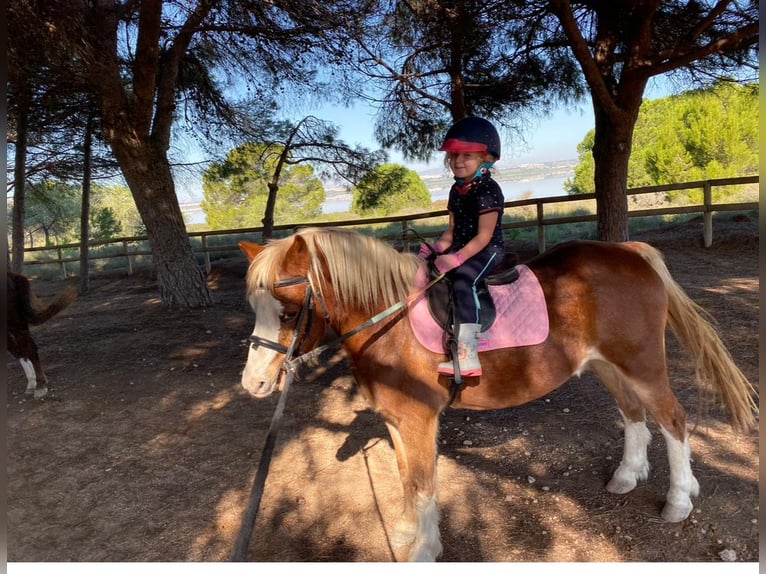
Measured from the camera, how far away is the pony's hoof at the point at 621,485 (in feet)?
8.59

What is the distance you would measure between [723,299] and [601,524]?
4688 millimetres

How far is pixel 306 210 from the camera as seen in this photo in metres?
34.0

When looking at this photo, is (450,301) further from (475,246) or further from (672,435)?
(672,435)

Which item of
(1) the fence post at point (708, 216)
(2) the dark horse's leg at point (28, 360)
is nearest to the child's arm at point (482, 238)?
(2) the dark horse's leg at point (28, 360)

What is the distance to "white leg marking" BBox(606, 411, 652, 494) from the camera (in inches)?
104

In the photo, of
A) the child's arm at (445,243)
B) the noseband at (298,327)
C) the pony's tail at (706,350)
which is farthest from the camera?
the pony's tail at (706,350)

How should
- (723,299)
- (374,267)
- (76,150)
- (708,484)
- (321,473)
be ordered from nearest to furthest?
(374,267), (708,484), (321,473), (723,299), (76,150)

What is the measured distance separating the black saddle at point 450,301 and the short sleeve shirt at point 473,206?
0.54 feet

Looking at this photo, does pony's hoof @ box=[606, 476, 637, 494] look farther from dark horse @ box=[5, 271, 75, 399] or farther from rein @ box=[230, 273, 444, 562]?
dark horse @ box=[5, 271, 75, 399]

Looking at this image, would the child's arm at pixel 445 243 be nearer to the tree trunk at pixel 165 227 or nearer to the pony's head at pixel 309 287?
the pony's head at pixel 309 287

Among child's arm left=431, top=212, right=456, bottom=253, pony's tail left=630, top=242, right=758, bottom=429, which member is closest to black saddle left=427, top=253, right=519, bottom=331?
child's arm left=431, top=212, right=456, bottom=253

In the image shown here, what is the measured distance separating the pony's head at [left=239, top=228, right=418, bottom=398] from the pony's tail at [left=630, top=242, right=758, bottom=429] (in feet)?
4.86
